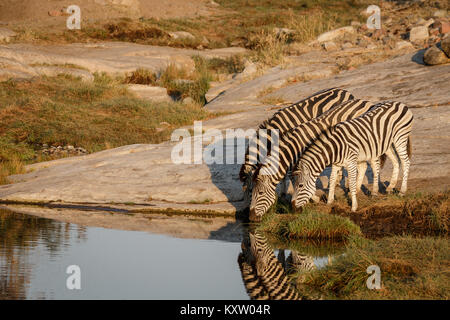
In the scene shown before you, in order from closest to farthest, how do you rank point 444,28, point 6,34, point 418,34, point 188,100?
point 444,28 → point 418,34 → point 188,100 → point 6,34

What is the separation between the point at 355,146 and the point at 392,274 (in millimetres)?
4121

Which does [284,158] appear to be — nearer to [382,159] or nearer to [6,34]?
[382,159]

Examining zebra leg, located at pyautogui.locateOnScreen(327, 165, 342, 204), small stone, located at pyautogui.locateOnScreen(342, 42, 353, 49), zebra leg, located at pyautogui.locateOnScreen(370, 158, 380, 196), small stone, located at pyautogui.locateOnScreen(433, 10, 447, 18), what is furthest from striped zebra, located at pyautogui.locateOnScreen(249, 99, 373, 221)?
small stone, located at pyautogui.locateOnScreen(433, 10, 447, 18)

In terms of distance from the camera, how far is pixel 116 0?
5194 centimetres

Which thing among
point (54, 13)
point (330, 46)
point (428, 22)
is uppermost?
point (54, 13)

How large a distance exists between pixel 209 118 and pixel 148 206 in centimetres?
846

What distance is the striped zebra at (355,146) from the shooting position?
1153 cm

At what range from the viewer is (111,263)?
917 cm

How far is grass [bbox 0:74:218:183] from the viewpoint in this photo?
19.5 m

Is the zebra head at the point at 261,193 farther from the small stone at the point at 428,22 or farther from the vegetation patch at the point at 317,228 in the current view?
the small stone at the point at 428,22

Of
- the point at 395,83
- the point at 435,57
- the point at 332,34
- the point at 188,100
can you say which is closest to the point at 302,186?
the point at 395,83

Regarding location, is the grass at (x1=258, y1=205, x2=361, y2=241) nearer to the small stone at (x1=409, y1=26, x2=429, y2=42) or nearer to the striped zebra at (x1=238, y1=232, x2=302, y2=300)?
the striped zebra at (x1=238, y1=232, x2=302, y2=300)
